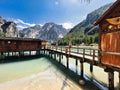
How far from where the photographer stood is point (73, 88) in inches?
532

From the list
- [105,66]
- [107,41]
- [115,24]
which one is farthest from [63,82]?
[115,24]

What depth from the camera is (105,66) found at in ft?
38.5

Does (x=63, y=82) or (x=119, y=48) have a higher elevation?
(x=119, y=48)

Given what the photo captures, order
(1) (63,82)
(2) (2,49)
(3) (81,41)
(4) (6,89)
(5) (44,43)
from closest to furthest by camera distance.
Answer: (4) (6,89), (1) (63,82), (2) (2,49), (5) (44,43), (3) (81,41)

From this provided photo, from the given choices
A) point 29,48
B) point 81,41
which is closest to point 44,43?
point 29,48

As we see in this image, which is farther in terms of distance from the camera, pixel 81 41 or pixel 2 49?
pixel 81 41

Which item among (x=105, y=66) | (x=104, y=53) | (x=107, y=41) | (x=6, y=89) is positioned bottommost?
(x=6, y=89)

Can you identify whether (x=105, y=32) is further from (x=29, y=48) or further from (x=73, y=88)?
(x=29, y=48)

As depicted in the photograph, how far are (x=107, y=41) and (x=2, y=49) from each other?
1147 inches

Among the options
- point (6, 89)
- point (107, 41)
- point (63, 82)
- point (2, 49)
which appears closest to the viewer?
point (107, 41)

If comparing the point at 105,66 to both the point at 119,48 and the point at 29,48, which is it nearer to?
the point at 119,48

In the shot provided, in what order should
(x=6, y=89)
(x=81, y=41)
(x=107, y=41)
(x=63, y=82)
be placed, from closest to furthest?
(x=107, y=41), (x=6, y=89), (x=63, y=82), (x=81, y=41)

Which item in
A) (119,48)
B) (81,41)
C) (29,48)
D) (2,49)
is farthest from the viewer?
(81,41)

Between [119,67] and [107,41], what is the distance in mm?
2181
